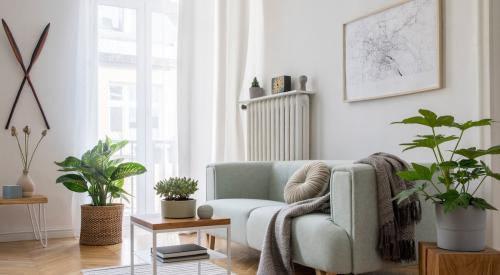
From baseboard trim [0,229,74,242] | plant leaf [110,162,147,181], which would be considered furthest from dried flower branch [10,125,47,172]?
plant leaf [110,162,147,181]

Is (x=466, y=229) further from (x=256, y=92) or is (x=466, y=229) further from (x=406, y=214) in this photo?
(x=256, y=92)

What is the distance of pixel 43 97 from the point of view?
4.55m

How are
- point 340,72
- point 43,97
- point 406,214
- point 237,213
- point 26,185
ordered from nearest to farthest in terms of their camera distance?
point 406,214, point 237,213, point 340,72, point 26,185, point 43,97

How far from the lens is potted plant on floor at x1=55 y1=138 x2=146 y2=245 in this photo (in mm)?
4184

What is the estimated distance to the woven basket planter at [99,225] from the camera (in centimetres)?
418

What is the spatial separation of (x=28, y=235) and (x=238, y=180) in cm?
190

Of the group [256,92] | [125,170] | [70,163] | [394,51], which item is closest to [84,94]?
[70,163]


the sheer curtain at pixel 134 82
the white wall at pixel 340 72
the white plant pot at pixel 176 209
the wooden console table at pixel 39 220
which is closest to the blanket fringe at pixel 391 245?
the white wall at pixel 340 72

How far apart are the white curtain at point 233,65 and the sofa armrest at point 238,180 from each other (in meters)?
0.91

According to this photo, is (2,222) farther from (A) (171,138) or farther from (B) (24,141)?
(A) (171,138)

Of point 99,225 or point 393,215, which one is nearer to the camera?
point 393,215

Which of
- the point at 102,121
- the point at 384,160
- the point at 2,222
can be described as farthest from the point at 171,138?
the point at 384,160

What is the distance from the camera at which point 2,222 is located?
4379 mm

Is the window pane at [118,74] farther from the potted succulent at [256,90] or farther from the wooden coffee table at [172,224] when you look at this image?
the wooden coffee table at [172,224]
